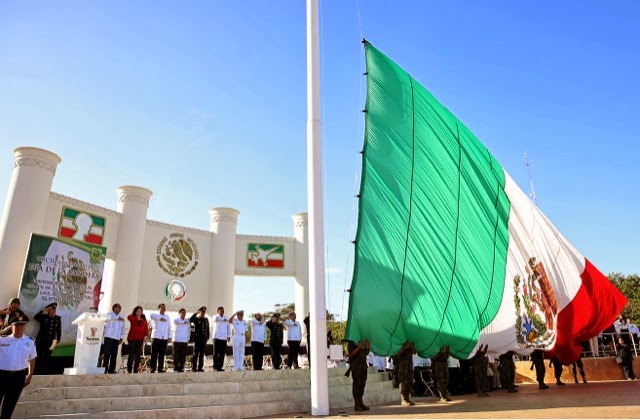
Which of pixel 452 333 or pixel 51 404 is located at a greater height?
pixel 452 333

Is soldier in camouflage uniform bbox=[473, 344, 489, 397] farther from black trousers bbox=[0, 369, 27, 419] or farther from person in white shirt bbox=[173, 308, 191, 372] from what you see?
black trousers bbox=[0, 369, 27, 419]

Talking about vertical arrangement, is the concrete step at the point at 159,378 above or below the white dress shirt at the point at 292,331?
below

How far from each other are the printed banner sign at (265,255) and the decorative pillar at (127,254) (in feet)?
15.3

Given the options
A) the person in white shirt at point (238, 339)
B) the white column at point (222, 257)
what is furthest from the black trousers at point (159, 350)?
the white column at point (222, 257)

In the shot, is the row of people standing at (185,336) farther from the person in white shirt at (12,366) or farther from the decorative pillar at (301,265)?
the decorative pillar at (301,265)

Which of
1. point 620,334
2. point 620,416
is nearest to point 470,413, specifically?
point 620,416

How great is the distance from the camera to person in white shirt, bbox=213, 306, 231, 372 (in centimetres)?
1171

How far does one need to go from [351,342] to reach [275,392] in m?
1.71

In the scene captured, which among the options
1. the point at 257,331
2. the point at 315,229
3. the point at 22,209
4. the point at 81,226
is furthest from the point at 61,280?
the point at 315,229

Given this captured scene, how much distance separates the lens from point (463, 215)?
10781mm

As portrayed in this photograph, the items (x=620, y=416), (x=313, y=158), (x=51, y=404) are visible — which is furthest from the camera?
(x=313, y=158)

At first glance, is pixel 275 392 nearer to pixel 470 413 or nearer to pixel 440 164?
pixel 470 413

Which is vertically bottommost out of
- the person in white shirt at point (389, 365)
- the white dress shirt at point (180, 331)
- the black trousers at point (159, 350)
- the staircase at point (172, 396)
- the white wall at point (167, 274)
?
the staircase at point (172, 396)

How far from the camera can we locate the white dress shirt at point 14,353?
6.13m
